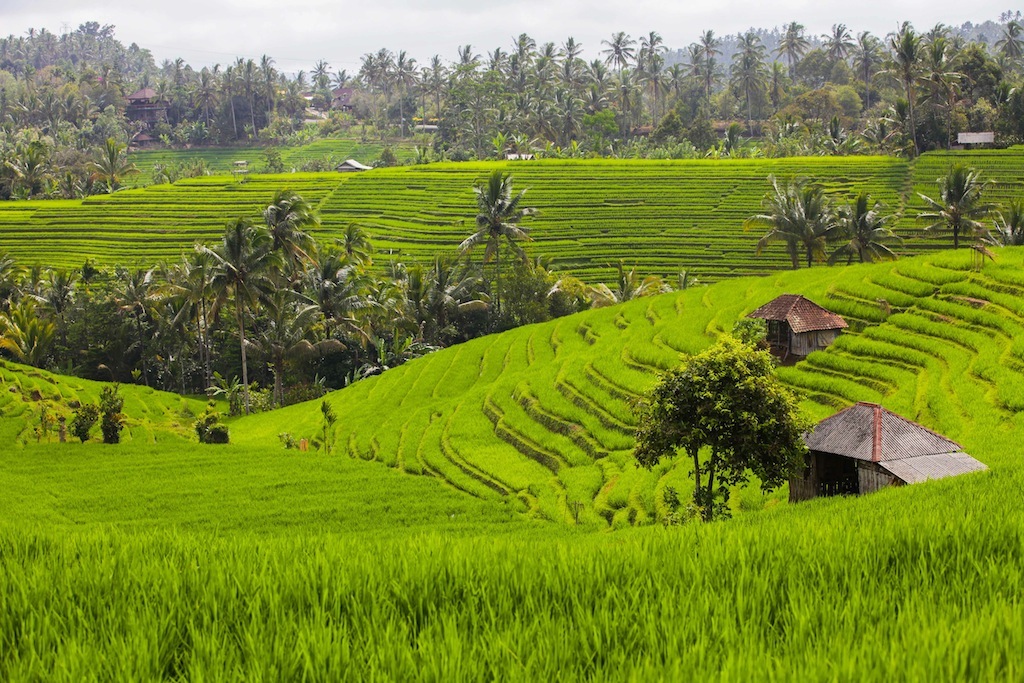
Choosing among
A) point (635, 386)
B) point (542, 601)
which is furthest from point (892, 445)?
point (542, 601)

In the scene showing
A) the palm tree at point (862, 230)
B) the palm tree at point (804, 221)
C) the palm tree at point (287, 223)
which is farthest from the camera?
the palm tree at point (862, 230)

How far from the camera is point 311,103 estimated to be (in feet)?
400

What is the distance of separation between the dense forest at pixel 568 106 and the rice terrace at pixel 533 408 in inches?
19.4

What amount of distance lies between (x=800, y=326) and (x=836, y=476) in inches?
310

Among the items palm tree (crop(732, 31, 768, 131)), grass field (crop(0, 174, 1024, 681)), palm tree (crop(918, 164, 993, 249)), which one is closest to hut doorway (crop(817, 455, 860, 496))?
grass field (crop(0, 174, 1024, 681))

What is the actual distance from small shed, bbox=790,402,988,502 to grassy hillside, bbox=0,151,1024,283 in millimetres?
30601

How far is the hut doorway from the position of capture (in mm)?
16125

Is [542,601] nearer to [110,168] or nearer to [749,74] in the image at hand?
[110,168]

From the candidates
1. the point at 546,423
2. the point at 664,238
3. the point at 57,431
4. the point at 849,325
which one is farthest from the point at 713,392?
the point at 664,238

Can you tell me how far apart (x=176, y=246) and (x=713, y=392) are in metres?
44.1

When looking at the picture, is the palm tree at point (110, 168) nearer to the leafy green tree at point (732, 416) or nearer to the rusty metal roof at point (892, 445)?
the leafy green tree at point (732, 416)

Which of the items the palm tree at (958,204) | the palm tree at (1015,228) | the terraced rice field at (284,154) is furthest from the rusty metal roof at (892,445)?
the terraced rice field at (284,154)

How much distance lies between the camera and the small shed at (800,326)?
2378 cm

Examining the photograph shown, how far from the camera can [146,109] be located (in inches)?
4016
